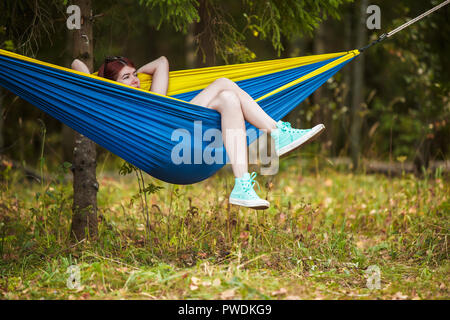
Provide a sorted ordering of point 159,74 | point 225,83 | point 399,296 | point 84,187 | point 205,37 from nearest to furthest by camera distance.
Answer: point 399,296
point 225,83
point 159,74
point 84,187
point 205,37

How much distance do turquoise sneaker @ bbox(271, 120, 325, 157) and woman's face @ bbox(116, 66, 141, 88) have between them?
0.73 metres

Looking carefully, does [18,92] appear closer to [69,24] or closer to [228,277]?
[69,24]

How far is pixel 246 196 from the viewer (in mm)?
2002

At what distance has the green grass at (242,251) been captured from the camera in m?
1.93

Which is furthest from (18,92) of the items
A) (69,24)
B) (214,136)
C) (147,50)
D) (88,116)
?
(147,50)

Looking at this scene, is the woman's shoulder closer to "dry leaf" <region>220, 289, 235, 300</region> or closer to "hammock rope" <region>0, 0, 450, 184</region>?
"hammock rope" <region>0, 0, 450, 184</region>

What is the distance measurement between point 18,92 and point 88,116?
35 centimetres

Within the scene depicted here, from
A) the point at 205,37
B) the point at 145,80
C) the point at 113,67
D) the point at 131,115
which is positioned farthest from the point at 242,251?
the point at 205,37

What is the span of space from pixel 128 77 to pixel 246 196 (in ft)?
2.77

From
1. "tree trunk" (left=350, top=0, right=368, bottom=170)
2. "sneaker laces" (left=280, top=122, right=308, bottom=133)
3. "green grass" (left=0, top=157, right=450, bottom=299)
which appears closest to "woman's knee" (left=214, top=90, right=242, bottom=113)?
"sneaker laces" (left=280, top=122, right=308, bottom=133)

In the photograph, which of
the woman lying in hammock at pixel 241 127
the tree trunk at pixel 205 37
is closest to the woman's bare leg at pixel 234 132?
the woman lying in hammock at pixel 241 127

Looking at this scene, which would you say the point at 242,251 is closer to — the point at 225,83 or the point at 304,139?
the point at 304,139

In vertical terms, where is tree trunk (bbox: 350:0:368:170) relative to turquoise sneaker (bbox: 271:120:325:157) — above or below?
above

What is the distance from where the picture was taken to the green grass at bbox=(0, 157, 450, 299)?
193 centimetres
